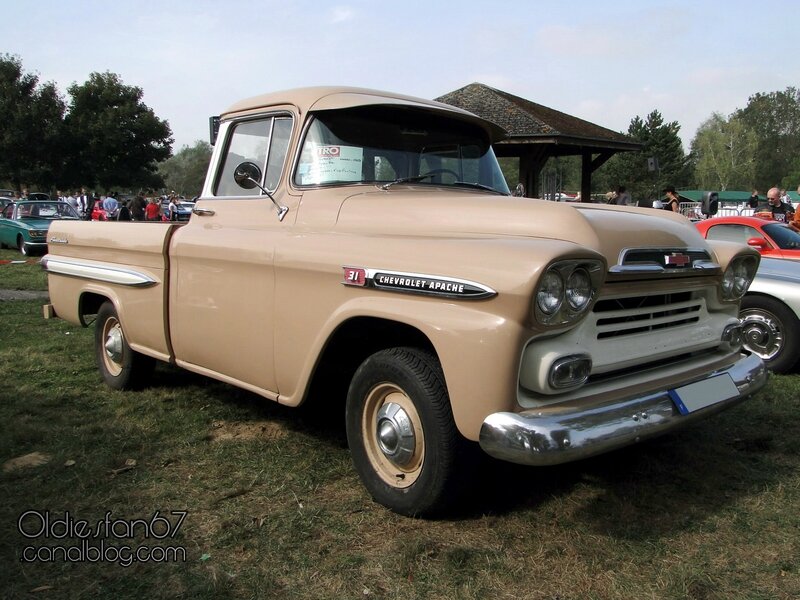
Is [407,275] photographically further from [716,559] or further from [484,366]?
[716,559]

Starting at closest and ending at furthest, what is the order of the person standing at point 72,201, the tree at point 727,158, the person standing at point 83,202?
1. the person standing at point 72,201
2. the person standing at point 83,202
3. the tree at point 727,158

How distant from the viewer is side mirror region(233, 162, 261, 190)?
12.2 feet

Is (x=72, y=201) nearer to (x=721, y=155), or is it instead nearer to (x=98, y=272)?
(x=98, y=272)

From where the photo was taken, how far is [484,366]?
8.11ft

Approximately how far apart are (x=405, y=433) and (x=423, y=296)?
0.65m

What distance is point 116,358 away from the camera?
16.5 ft

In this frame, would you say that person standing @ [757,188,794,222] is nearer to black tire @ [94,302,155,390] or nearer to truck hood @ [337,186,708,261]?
truck hood @ [337,186,708,261]

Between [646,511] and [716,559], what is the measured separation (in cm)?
43

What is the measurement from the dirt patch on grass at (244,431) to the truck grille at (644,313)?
214 cm

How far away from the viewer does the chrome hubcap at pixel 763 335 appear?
5.58 meters

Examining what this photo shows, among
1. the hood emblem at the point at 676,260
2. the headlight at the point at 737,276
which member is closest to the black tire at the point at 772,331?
the headlight at the point at 737,276

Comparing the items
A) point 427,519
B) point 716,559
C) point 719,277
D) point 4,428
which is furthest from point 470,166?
point 4,428

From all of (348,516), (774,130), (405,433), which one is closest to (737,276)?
(405,433)

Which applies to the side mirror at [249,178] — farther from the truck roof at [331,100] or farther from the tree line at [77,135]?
the tree line at [77,135]
